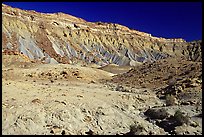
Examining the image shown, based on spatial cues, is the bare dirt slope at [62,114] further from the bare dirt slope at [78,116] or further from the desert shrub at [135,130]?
the desert shrub at [135,130]

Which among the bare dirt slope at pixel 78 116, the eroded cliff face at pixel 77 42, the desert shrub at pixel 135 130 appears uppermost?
the eroded cliff face at pixel 77 42

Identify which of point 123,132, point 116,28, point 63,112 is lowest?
point 123,132

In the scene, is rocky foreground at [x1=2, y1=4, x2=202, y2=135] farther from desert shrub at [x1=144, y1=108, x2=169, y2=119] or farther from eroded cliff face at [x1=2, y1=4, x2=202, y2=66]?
eroded cliff face at [x1=2, y1=4, x2=202, y2=66]

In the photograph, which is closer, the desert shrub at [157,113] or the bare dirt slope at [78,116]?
the bare dirt slope at [78,116]

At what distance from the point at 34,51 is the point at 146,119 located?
45764 mm

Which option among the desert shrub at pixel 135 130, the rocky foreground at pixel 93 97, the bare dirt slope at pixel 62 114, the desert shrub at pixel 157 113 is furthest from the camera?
the desert shrub at pixel 157 113

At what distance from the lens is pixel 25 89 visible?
15.9 m

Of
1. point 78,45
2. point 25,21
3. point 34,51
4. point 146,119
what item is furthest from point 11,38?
point 146,119

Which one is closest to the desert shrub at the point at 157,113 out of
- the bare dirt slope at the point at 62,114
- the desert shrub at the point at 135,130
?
the bare dirt slope at the point at 62,114

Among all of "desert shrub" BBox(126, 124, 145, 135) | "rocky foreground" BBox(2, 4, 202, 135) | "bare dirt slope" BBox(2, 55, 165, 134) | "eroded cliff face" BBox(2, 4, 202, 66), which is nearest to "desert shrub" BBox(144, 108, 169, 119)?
"rocky foreground" BBox(2, 4, 202, 135)

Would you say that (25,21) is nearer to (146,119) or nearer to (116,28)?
(116,28)

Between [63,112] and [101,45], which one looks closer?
[63,112]

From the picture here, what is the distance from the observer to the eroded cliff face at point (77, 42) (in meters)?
57.3

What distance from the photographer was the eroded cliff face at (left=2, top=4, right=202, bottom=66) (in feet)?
188
